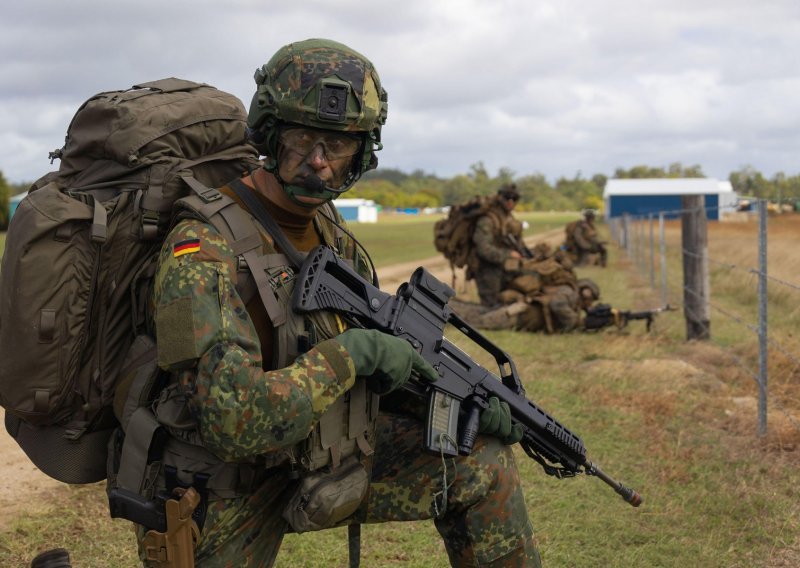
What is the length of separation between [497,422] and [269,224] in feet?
3.32

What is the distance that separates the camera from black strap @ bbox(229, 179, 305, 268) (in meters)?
2.62

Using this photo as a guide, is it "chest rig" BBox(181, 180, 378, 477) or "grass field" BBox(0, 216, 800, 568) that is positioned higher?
"chest rig" BBox(181, 180, 378, 477)

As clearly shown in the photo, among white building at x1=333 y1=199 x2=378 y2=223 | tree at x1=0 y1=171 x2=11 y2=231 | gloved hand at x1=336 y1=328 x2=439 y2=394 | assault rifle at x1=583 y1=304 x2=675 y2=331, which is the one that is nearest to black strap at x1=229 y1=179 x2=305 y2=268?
gloved hand at x1=336 y1=328 x2=439 y2=394

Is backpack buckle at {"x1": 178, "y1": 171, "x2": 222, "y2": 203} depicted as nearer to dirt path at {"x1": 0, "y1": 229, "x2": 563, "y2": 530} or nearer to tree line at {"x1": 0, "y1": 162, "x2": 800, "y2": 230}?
dirt path at {"x1": 0, "y1": 229, "x2": 563, "y2": 530}

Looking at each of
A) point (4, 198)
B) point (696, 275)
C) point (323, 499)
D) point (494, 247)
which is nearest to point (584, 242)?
point (494, 247)

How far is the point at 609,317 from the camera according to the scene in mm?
10078

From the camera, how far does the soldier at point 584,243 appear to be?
21.6m

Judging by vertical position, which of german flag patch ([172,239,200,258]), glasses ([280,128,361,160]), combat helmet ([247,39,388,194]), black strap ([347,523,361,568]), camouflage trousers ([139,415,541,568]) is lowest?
black strap ([347,523,361,568])

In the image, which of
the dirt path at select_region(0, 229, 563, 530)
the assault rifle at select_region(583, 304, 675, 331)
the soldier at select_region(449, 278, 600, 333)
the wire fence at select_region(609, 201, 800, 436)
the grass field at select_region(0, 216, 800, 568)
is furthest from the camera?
the soldier at select_region(449, 278, 600, 333)

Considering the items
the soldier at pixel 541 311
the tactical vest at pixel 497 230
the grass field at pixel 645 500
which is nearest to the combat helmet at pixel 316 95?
the grass field at pixel 645 500

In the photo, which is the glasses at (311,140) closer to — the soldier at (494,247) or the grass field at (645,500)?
the grass field at (645,500)

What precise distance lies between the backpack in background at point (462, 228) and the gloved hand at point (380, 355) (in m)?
8.93

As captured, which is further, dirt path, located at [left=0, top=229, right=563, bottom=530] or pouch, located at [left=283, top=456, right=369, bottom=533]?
dirt path, located at [left=0, top=229, right=563, bottom=530]

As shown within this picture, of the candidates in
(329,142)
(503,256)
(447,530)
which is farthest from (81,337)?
(503,256)
